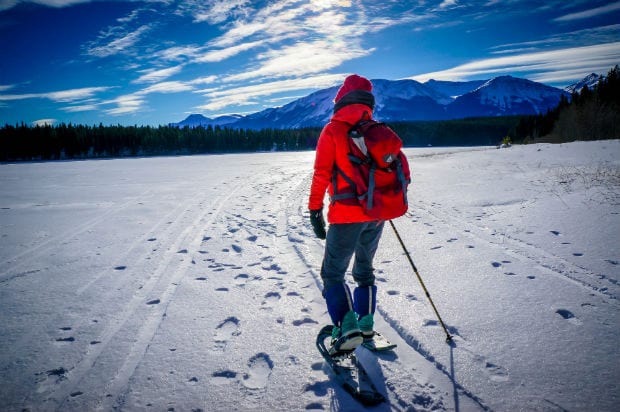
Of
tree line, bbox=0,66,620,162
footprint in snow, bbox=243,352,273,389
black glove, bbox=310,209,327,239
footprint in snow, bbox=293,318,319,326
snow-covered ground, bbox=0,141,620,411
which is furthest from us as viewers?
tree line, bbox=0,66,620,162

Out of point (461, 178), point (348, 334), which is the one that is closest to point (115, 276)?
point (348, 334)

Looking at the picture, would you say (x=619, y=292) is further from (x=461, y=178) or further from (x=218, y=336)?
(x=461, y=178)

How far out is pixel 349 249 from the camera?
2.70 metres

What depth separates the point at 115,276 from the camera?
448cm

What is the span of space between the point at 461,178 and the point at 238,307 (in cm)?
1129

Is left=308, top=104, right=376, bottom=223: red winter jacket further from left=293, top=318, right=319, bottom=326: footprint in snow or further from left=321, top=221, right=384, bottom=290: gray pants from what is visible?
left=293, top=318, right=319, bottom=326: footprint in snow

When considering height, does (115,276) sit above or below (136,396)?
above

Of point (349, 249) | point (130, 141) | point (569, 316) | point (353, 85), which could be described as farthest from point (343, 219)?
point (130, 141)

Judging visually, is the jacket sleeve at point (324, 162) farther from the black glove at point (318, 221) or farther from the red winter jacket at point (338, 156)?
the black glove at point (318, 221)

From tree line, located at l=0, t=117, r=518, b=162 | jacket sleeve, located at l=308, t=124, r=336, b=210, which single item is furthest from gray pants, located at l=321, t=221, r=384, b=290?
tree line, located at l=0, t=117, r=518, b=162

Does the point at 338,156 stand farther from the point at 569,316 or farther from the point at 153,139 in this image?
the point at 153,139

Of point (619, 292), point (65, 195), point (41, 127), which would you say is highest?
point (41, 127)

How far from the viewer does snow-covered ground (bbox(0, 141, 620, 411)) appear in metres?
2.36

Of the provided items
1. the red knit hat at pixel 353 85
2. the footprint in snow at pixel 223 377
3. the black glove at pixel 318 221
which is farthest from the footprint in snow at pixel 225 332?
the red knit hat at pixel 353 85
